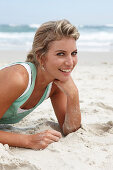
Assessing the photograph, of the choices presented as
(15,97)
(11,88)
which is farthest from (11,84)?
(15,97)

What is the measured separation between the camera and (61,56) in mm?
2430

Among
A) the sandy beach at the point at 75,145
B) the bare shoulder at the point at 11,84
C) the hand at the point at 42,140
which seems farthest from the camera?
the hand at the point at 42,140

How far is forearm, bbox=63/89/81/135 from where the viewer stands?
283 centimetres

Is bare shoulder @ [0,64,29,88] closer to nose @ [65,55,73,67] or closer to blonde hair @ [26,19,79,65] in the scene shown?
blonde hair @ [26,19,79,65]

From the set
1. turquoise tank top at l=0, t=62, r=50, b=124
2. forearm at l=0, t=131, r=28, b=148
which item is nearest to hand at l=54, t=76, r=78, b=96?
turquoise tank top at l=0, t=62, r=50, b=124

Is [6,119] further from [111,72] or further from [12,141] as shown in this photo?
[111,72]

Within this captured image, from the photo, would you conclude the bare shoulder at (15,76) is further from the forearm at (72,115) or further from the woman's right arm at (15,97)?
the forearm at (72,115)

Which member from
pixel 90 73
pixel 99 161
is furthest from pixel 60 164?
pixel 90 73

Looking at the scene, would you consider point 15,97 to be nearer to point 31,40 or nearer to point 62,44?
point 62,44

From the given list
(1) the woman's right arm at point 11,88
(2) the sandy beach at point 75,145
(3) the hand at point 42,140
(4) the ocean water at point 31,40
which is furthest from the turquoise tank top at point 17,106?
(4) the ocean water at point 31,40

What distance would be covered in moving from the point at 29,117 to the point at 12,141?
4.04 ft

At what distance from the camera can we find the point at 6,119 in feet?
9.46

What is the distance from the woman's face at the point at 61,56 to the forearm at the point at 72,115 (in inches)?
16.8

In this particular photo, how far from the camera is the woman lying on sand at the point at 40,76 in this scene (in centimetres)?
240
